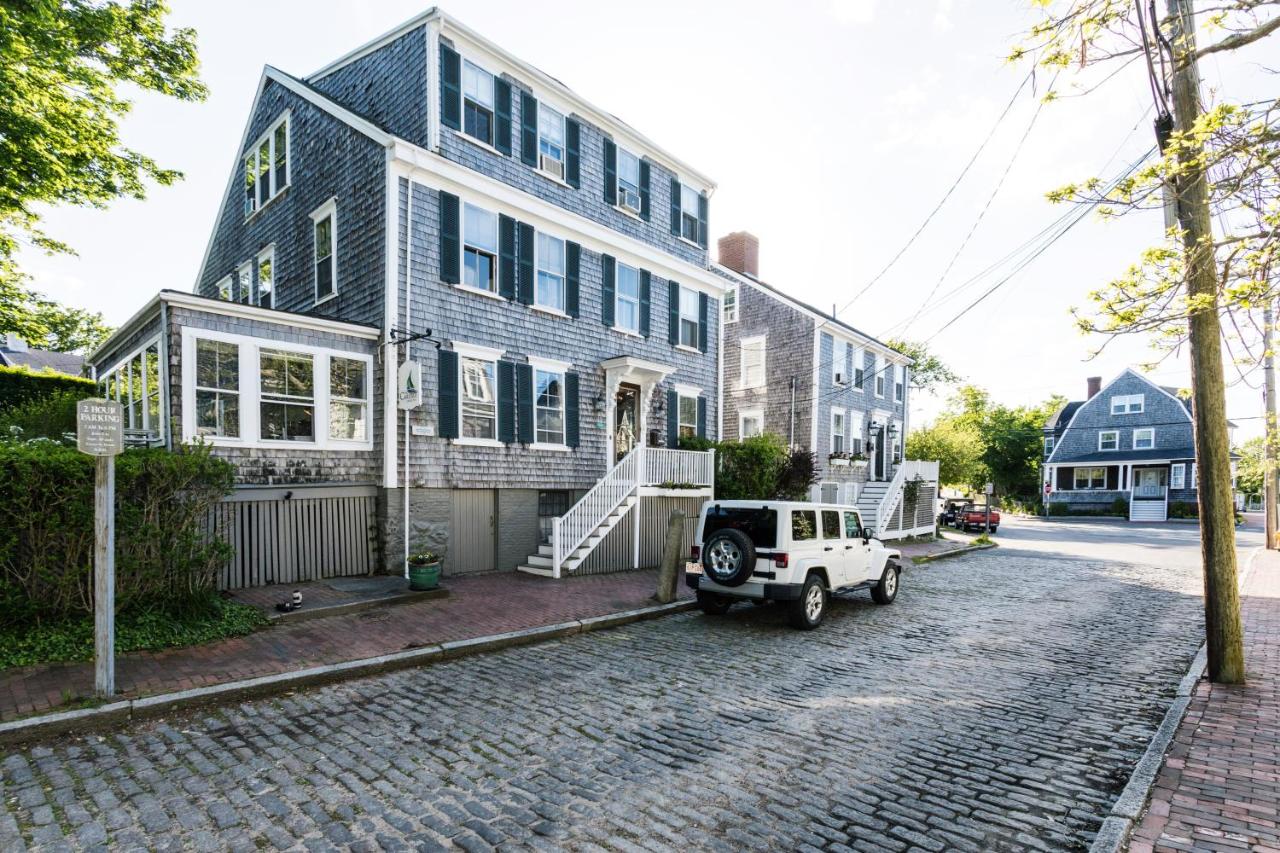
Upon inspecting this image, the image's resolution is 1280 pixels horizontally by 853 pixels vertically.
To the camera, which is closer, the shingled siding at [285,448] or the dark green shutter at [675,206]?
the shingled siding at [285,448]

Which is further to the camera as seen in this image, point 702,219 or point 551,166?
point 702,219

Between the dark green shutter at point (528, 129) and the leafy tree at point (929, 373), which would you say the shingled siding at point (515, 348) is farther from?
the leafy tree at point (929, 373)

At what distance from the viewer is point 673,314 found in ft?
56.7

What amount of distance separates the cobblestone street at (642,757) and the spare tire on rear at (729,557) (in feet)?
3.47

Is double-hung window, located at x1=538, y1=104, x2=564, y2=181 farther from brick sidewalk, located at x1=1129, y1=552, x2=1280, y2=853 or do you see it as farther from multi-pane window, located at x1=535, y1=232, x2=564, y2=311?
brick sidewalk, located at x1=1129, y1=552, x2=1280, y2=853

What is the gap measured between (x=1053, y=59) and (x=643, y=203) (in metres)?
11.8

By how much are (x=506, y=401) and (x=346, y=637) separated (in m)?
6.40

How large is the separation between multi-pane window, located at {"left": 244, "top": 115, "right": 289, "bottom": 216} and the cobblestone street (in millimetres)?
13529

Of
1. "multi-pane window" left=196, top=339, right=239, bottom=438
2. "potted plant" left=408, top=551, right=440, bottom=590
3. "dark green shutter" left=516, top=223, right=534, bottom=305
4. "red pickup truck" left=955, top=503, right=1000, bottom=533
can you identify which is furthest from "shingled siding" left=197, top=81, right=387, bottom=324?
"red pickup truck" left=955, top=503, right=1000, bottom=533

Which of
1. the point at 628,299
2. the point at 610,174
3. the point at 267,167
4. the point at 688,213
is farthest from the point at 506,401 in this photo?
the point at 267,167

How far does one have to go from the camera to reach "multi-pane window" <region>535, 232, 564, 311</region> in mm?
14008

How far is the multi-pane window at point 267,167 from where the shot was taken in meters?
14.7

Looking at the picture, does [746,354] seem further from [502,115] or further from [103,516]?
[103,516]

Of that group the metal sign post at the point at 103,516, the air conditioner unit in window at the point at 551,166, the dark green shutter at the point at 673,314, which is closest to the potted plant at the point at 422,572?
the metal sign post at the point at 103,516
